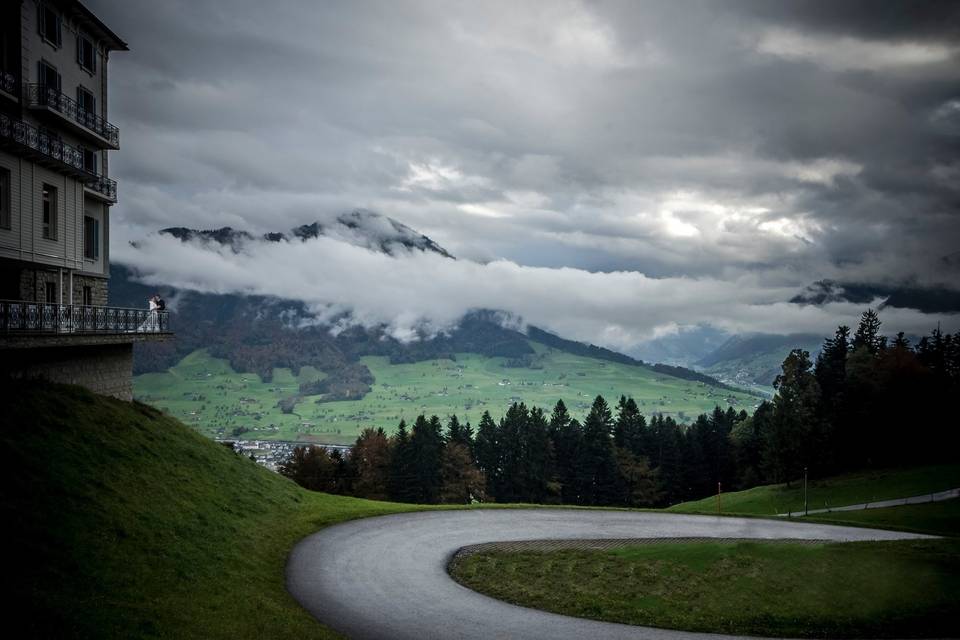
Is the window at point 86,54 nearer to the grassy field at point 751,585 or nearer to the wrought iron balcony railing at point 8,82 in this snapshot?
the wrought iron balcony railing at point 8,82

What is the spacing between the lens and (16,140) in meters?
30.6

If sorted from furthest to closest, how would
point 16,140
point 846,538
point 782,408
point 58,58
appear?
point 782,408, point 846,538, point 58,58, point 16,140

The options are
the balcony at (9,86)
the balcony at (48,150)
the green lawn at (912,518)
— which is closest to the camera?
the balcony at (48,150)

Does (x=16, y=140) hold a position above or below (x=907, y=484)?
above

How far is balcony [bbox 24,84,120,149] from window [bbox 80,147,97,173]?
71cm

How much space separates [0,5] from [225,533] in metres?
28.2

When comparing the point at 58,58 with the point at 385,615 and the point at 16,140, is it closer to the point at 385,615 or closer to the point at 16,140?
the point at 16,140

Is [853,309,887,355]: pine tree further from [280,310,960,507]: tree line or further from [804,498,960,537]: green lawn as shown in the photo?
[804,498,960,537]: green lawn

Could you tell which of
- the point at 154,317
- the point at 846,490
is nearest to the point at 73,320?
the point at 154,317

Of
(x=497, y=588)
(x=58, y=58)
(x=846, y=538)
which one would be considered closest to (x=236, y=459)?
(x=497, y=588)

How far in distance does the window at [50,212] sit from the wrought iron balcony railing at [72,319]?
5160mm

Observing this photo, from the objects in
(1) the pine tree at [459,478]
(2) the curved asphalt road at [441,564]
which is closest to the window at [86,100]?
(2) the curved asphalt road at [441,564]

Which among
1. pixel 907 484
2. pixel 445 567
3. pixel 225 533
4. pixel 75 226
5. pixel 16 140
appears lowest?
pixel 907 484

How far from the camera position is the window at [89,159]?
39.7 metres
